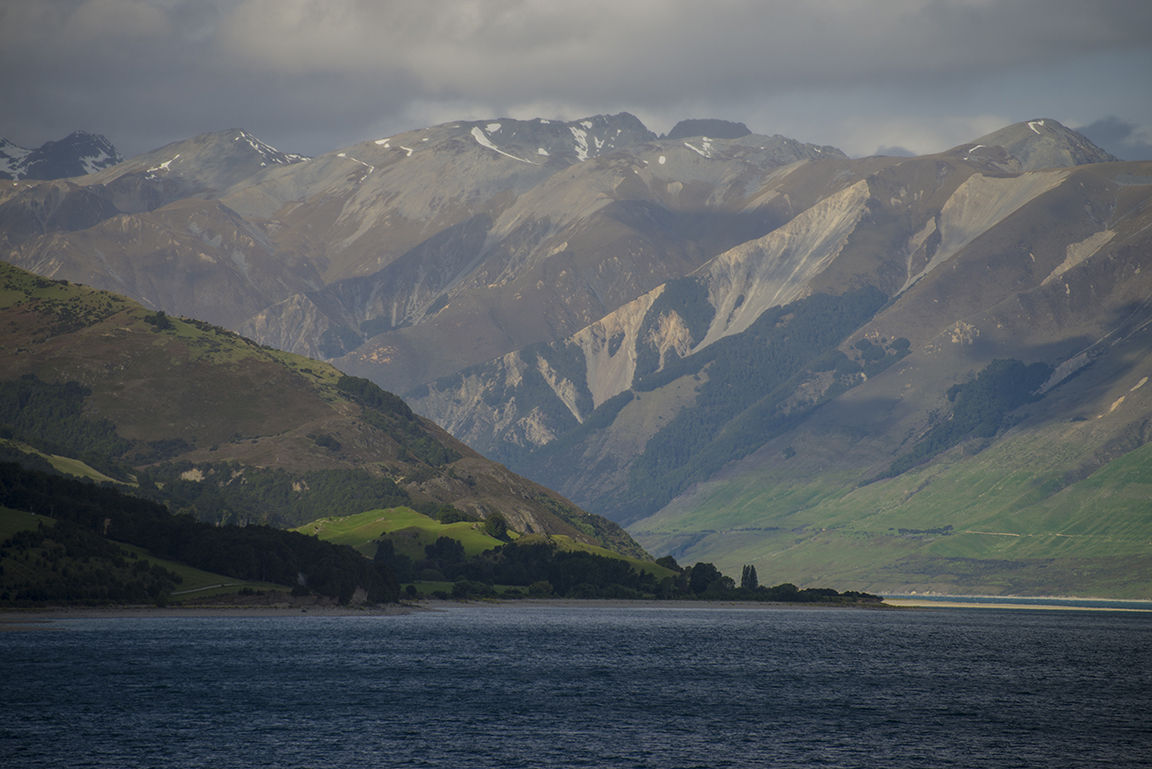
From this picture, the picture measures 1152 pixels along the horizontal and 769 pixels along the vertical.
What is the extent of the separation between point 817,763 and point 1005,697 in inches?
2511

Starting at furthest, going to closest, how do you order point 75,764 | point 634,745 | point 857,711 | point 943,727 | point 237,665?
1. point 237,665
2. point 857,711
3. point 943,727
4. point 634,745
5. point 75,764

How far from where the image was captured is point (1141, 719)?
14662 centimetres

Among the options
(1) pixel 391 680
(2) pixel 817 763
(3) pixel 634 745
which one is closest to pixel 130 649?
(1) pixel 391 680

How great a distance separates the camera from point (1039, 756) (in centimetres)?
12019

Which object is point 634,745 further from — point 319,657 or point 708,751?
point 319,657

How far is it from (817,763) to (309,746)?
48.4 m

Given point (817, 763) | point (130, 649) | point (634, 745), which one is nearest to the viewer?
point (817, 763)

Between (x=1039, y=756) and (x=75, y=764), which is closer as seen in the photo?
(x=75, y=764)

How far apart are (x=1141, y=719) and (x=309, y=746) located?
9673cm

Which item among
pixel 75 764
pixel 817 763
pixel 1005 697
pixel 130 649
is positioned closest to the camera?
pixel 75 764

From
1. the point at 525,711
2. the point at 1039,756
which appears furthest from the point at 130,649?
the point at 1039,756

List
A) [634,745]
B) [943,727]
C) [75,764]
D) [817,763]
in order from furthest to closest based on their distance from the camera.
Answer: [943,727] < [634,745] < [817,763] < [75,764]

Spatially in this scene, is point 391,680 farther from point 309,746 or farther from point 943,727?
point 943,727

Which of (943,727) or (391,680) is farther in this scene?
(391,680)
